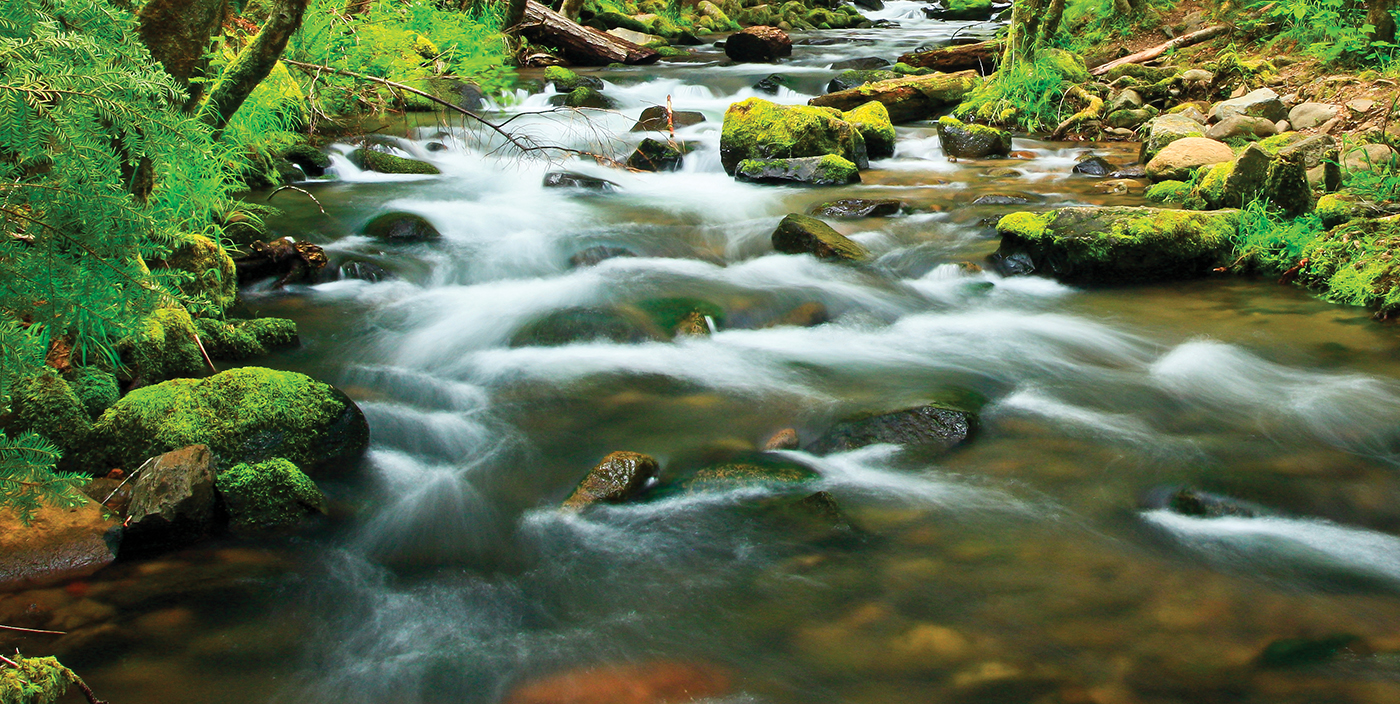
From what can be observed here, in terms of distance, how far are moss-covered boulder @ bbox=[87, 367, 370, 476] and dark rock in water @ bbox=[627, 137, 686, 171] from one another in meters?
6.47

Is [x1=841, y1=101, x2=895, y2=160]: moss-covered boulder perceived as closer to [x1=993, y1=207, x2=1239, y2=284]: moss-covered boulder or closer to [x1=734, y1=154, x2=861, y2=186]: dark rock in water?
[x1=734, y1=154, x2=861, y2=186]: dark rock in water

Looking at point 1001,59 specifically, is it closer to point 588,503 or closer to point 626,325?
point 626,325

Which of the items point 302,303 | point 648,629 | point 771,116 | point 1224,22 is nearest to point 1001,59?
point 1224,22

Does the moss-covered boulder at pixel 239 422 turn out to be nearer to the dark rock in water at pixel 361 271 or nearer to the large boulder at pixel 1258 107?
the dark rock in water at pixel 361 271

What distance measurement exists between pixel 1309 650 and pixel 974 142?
9019mm

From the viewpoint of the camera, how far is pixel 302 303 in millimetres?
6074

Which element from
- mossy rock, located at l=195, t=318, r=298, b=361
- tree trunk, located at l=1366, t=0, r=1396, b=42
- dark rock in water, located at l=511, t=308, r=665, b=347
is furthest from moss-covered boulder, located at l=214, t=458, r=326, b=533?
tree trunk, located at l=1366, t=0, r=1396, b=42

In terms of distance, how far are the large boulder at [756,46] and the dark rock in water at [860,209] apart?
10046mm

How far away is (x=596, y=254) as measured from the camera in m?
7.37

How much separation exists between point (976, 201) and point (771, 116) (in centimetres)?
270

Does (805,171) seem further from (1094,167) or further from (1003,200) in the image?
(1094,167)

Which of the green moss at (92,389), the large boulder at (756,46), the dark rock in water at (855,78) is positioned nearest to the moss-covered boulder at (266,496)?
the green moss at (92,389)

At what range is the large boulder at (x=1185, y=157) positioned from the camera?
847cm

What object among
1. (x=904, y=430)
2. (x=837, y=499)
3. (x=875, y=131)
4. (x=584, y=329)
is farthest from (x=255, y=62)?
(x=875, y=131)
